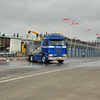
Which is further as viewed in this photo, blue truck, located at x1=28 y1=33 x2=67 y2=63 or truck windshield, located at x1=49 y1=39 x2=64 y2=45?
truck windshield, located at x1=49 y1=39 x2=64 y2=45

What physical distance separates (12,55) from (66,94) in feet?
101

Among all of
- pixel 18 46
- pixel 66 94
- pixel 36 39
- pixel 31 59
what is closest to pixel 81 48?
pixel 36 39

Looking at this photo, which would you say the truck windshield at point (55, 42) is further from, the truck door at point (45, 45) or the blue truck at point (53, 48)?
the truck door at point (45, 45)

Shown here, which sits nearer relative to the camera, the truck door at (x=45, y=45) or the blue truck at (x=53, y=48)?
the blue truck at (x=53, y=48)

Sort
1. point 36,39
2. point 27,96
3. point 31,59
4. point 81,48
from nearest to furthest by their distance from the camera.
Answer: point 27,96 < point 31,59 < point 36,39 < point 81,48

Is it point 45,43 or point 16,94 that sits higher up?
point 45,43

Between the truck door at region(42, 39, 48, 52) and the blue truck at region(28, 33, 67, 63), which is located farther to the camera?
the truck door at region(42, 39, 48, 52)

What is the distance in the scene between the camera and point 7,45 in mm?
35281

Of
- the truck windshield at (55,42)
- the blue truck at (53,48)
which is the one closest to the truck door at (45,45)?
the blue truck at (53,48)

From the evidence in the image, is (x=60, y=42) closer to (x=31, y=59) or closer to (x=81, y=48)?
(x=31, y=59)

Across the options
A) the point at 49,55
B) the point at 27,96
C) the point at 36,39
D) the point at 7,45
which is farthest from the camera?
the point at 36,39

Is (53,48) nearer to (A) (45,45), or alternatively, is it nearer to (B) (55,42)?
(B) (55,42)

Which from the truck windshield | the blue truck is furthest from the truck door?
the truck windshield

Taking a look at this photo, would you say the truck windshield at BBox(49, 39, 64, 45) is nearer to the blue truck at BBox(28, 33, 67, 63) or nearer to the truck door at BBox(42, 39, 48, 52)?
the blue truck at BBox(28, 33, 67, 63)
